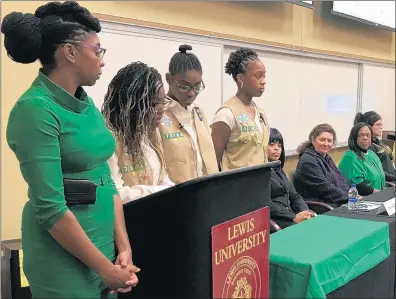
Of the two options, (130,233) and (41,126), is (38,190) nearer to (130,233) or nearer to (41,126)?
(41,126)

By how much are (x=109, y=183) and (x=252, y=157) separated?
1129 millimetres

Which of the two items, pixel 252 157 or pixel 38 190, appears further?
pixel 252 157

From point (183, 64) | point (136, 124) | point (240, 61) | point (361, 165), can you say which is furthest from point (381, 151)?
point (136, 124)

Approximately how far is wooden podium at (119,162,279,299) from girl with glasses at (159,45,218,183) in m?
0.65

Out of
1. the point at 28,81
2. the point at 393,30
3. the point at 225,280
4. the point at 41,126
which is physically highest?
the point at 393,30

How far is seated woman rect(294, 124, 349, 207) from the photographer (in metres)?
3.02

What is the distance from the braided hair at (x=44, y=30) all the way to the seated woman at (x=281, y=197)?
5.64ft

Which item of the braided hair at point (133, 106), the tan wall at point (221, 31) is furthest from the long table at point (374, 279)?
the tan wall at point (221, 31)

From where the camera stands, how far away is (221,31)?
3.27 m

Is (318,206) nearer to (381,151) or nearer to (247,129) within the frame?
(247,129)

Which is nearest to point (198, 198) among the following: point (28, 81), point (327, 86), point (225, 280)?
point (225, 280)

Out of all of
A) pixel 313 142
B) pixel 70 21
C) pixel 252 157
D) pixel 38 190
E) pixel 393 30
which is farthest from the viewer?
pixel 393 30

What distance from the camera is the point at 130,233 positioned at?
43.6 inches

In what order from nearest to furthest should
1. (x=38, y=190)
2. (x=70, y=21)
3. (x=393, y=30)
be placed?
1. (x=38, y=190)
2. (x=70, y=21)
3. (x=393, y=30)
